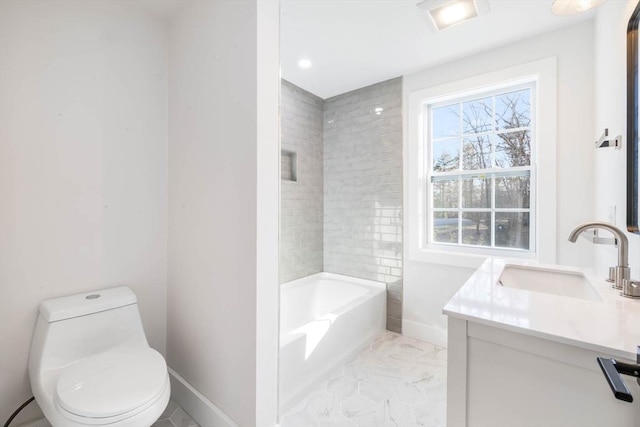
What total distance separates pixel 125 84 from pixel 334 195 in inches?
81.1

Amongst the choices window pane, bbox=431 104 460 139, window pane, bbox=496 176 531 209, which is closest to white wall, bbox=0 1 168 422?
window pane, bbox=431 104 460 139

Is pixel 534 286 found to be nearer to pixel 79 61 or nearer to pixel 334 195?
pixel 334 195

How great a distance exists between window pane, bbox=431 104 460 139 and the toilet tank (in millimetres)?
2728

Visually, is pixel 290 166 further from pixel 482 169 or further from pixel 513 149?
pixel 513 149

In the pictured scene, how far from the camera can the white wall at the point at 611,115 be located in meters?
1.20

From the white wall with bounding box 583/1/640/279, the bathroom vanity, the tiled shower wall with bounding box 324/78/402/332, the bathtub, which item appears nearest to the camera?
the bathroom vanity

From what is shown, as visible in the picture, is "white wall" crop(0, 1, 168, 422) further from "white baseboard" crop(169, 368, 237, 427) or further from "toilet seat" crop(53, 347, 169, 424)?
"toilet seat" crop(53, 347, 169, 424)

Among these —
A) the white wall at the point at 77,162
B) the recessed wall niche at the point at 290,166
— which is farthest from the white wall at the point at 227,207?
the recessed wall niche at the point at 290,166

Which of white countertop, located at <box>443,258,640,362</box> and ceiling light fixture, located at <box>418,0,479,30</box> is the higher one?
ceiling light fixture, located at <box>418,0,479,30</box>

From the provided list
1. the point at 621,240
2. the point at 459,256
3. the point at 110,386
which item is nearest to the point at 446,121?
the point at 459,256

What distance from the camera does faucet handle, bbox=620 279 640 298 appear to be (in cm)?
101

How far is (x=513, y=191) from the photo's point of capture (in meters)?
2.29

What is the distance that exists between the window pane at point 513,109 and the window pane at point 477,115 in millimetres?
66

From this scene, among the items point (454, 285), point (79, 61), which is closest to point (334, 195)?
point (454, 285)
